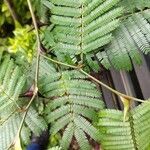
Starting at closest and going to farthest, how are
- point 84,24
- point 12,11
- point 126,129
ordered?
point 126,129
point 84,24
point 12,11

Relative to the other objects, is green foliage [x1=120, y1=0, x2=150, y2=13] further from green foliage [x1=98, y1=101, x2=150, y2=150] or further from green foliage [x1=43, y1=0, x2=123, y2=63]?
green foliage [x1=98, y1=101, x2=150, y2=150]

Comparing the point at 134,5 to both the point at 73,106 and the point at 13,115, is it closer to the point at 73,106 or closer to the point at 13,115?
the point at 73,106

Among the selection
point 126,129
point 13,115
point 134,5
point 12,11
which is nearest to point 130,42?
point 134,5

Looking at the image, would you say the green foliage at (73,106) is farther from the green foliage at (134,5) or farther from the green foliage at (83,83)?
the green foliage at (134,5)

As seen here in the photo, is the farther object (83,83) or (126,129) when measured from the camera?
(83,83)

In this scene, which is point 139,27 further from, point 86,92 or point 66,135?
point 66,135
